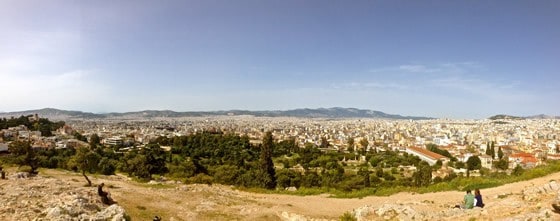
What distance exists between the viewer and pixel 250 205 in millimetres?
18859

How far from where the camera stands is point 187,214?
656 inches

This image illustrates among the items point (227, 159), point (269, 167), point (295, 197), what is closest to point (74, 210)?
point (295, 197)

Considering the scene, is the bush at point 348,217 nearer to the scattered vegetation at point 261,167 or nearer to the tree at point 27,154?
the scattered vegetation at point 261,167

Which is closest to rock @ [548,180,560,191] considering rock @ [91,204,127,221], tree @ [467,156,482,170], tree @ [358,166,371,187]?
rock @ [91,204,127,221]

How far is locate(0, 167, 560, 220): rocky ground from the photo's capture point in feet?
41.7

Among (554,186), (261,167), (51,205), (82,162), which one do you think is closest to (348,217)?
(554,186)

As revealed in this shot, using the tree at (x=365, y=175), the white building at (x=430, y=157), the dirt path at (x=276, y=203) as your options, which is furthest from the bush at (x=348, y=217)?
the white building at (x=430, y=157)

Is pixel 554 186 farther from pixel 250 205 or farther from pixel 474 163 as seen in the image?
pixel 474 163

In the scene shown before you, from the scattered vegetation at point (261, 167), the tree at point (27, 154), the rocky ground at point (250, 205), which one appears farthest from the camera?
the tree at point (27, 154)

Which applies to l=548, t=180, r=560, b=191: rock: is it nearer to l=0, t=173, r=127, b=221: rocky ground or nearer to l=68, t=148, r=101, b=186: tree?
l=0, t=173, r=127, b=221: rocky ground

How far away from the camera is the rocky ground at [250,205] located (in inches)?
500

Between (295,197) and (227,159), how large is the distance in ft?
163

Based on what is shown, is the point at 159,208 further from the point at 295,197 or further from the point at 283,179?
the point at 283,179

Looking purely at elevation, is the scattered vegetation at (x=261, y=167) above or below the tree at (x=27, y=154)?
below
